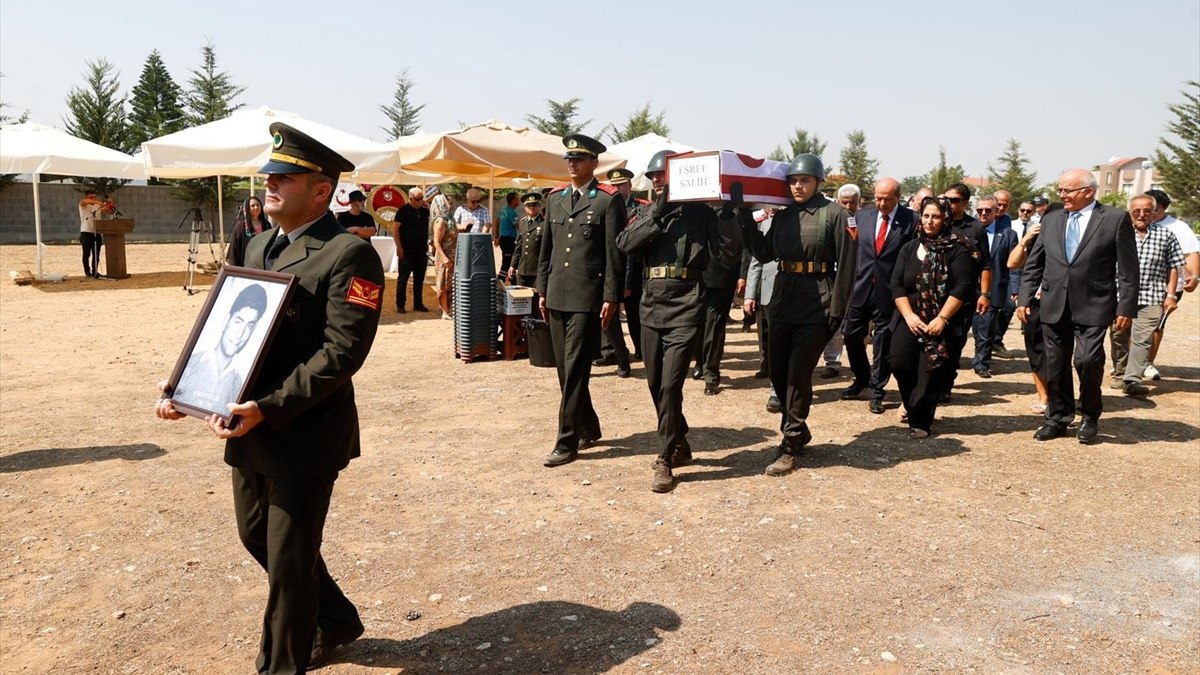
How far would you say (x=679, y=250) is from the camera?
5.72m

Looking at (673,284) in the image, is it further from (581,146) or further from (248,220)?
(248,220)

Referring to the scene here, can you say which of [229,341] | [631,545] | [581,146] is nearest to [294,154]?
[229,341]

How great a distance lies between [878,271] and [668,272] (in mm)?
3104

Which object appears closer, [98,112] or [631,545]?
[631,545]

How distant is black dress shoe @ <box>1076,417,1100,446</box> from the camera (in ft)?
22.6

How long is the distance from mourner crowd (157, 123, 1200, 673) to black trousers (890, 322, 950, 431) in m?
0.02

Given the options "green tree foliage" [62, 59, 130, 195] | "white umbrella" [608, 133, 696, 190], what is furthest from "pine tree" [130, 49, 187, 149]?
"white umbrella" [608, 133, 696, 190]

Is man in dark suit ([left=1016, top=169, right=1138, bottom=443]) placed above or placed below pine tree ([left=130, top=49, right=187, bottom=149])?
below

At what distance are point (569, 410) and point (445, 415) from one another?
1748 mm

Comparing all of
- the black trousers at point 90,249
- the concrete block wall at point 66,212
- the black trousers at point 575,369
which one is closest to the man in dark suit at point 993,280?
the black trousers at point 575,369

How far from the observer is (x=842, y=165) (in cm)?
7238

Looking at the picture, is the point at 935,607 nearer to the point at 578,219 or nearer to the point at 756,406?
the point at 578,219

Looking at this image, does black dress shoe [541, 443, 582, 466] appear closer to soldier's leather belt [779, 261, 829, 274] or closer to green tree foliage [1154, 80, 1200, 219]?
soldier's leather belt [779, 261, 829, 274]

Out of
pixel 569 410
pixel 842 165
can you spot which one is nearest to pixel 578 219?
pixel 569 410
